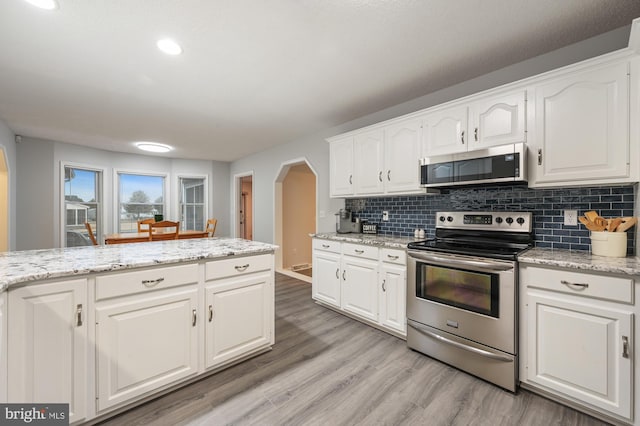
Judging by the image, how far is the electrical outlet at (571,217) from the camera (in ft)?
6.67

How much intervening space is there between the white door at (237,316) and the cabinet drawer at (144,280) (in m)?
0.21

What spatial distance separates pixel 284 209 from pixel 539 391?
14.9 ft

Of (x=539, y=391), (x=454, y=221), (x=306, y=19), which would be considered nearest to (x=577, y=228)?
(x=454, y=221)

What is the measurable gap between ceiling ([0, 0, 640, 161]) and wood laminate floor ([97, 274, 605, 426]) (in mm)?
2466

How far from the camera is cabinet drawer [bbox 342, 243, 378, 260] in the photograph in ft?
9.07

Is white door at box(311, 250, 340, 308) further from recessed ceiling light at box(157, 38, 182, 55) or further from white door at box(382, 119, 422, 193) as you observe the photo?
recessed ceiling light at box(157, 38, 182, 55)

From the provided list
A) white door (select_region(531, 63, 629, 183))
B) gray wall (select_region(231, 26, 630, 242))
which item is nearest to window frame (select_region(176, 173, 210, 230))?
gray wall (select_region(231, 26, 630, 242))

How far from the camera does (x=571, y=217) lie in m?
2.05

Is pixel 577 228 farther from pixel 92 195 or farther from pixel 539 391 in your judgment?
pixel 92 195

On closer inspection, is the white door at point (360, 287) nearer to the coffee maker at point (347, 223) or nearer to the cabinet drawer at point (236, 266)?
the coffee maker at point (347, 223)

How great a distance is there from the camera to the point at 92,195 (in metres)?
5.55

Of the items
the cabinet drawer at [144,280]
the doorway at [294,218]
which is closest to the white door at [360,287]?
the cabinet drawer at [144,280]

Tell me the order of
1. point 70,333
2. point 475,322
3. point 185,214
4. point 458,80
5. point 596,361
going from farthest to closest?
point 185,214 < point 458,80 < point 475,322 < point 596,361 < point 70,333

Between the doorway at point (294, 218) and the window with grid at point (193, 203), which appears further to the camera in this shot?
the window with grid at point (193, 203)
